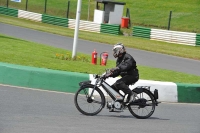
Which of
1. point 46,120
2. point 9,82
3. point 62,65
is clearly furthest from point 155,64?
point 46,120

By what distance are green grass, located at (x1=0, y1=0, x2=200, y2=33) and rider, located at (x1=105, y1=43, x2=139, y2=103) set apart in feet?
100

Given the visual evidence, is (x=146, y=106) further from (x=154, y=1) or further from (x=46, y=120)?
(x=154, y=1)

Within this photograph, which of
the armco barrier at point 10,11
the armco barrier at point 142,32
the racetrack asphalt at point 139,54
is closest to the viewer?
the racetrack asphalt at point 139,54

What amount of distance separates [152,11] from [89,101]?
38263mm

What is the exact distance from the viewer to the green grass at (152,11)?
145ft

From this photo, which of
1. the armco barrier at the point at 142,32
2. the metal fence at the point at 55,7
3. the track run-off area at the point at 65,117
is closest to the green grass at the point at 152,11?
the metal fence at the point at 55,7

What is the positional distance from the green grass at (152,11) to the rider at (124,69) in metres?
30.5

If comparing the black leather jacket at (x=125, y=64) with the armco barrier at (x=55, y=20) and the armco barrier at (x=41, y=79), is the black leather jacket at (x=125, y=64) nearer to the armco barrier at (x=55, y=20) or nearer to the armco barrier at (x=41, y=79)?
the armco barrier at (x=41, y=79)

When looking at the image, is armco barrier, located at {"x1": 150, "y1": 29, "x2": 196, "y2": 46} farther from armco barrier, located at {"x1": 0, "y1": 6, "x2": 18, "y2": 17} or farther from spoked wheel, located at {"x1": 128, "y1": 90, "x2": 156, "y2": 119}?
spoked wheel, located at {"x1": 128, "y1": 90, "x2": 156, "y2": 119}

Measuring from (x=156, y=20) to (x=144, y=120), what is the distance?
3450 cm

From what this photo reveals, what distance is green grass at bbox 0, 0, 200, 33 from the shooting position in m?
44.1

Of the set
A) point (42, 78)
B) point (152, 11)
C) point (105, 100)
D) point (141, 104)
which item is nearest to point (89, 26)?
point (152, 11)

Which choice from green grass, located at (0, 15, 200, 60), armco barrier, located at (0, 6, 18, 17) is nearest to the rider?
green grass, located at (0, 15, 200, 60)

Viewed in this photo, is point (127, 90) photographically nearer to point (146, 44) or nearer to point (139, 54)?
point (139, 54)
